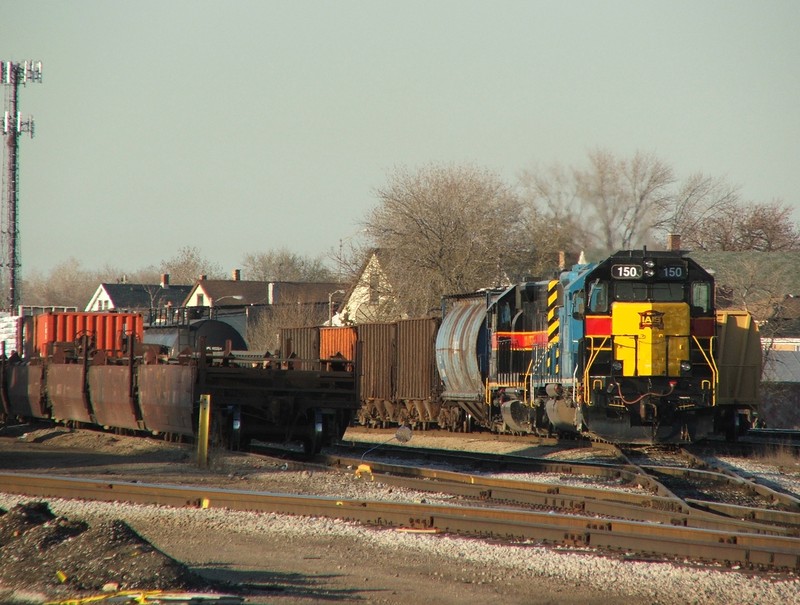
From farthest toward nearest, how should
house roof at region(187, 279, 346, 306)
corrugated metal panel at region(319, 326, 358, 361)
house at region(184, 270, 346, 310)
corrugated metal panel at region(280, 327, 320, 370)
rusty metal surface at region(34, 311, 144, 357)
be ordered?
house at region(184, 270, 346, 310) < house roof at region(187, 279, 346, 306) < corrugated metal panel at region(280, 327, 320, 370) < corrugated metal panel at region(319, 326, 358, 361) < rusty metal surface at region(34, 311, 144, 357)

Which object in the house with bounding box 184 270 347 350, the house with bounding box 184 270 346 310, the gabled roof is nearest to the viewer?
the house with bounding box 184 270 347 350

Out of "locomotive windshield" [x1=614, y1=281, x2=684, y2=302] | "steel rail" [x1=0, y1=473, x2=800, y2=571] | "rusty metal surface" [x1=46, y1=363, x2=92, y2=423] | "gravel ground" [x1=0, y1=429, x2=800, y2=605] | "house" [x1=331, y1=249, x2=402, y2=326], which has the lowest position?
"gravel ground" [x1=0, y1=429, x2=800, y2=605]

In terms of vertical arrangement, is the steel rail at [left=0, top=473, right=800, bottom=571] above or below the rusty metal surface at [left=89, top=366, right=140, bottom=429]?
below

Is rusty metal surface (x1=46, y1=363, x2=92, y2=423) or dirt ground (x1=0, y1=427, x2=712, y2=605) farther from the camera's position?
rusty metal surface (x1=46, y1=363, x2=92, y2=423)

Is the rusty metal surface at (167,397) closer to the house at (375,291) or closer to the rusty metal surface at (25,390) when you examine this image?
the rusty metal surface at (25,390)

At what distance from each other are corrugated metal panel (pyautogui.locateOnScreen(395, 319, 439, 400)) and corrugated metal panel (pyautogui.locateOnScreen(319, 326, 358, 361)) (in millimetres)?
1470

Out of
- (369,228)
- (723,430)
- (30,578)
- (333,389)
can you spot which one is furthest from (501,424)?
(369,228)

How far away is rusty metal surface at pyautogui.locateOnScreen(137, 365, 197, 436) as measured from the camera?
15977mm

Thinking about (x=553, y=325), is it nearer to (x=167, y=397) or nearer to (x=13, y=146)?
(x=167, y=397)

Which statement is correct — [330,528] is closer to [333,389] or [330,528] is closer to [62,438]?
[333,389]

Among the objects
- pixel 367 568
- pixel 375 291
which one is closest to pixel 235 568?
pixel 367 568

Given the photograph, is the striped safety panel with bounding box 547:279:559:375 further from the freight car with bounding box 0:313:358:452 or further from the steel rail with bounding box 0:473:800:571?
the steel rail with bounding box 0:473:800:571

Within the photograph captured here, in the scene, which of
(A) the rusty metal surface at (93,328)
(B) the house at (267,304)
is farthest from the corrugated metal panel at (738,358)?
(B) the house at (267,304)

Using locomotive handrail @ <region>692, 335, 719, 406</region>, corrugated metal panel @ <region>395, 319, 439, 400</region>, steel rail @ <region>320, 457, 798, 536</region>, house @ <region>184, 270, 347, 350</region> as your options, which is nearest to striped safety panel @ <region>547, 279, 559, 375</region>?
locomotive handrail @ <region>692, 335, 719, 406</region>
